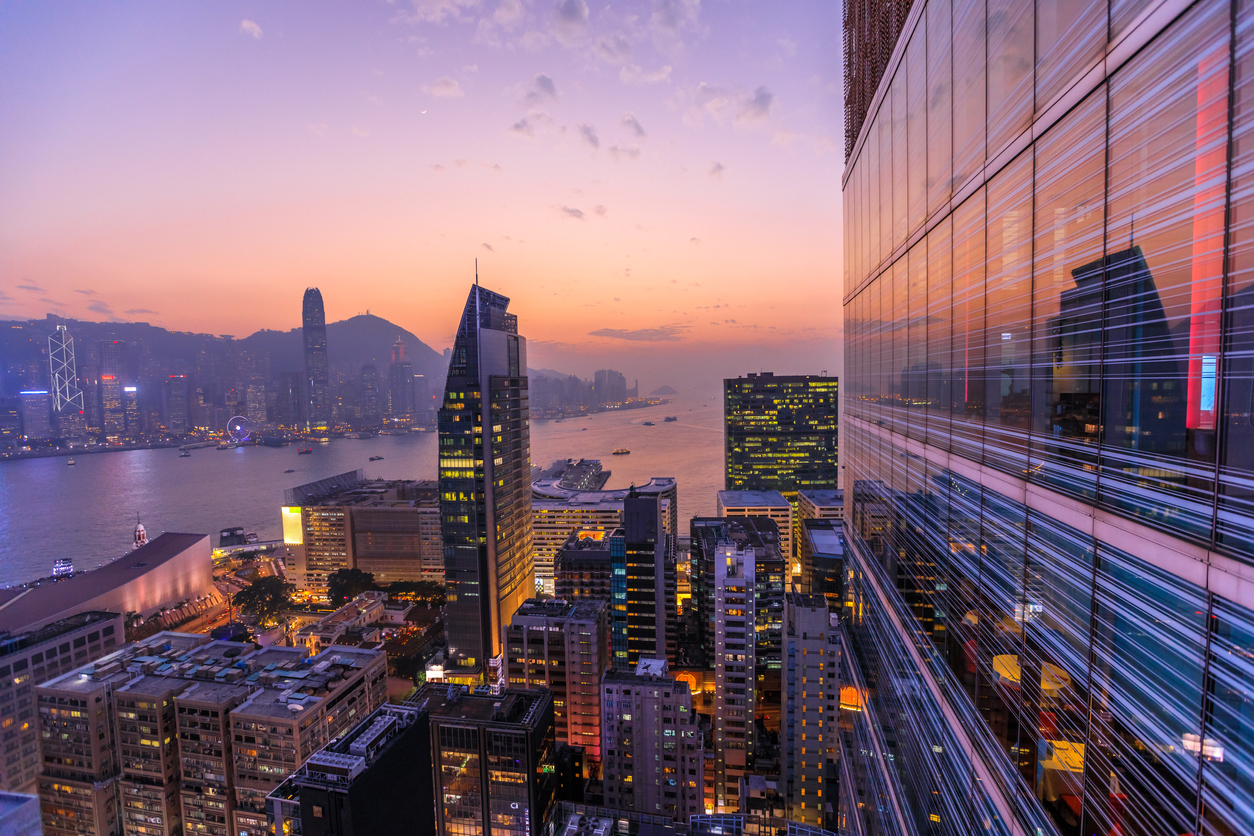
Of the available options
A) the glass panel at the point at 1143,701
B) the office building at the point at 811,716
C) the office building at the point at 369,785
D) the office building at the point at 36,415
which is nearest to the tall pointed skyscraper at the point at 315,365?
the office building at the point at 36,415

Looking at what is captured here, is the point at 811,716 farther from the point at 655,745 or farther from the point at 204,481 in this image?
the point at 204,481

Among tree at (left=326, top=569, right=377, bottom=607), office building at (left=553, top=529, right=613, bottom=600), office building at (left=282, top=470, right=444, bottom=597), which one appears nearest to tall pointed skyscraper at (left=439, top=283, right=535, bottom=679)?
office building at (left=553, top=529, right=613, bottom=600)

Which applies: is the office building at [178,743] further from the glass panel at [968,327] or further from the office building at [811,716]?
the glass panel at [968,327]

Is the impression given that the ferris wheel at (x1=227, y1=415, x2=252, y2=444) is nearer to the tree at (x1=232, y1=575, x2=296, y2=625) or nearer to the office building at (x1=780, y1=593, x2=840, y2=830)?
the tree at (x1=232, y1=575, x2=296, y2=625)

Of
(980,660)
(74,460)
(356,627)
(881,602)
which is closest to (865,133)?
(881,602)

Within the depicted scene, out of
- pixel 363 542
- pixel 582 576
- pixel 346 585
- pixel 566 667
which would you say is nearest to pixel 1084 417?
pixel 566 667

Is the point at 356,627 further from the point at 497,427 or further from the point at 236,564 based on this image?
the point at 236,564
